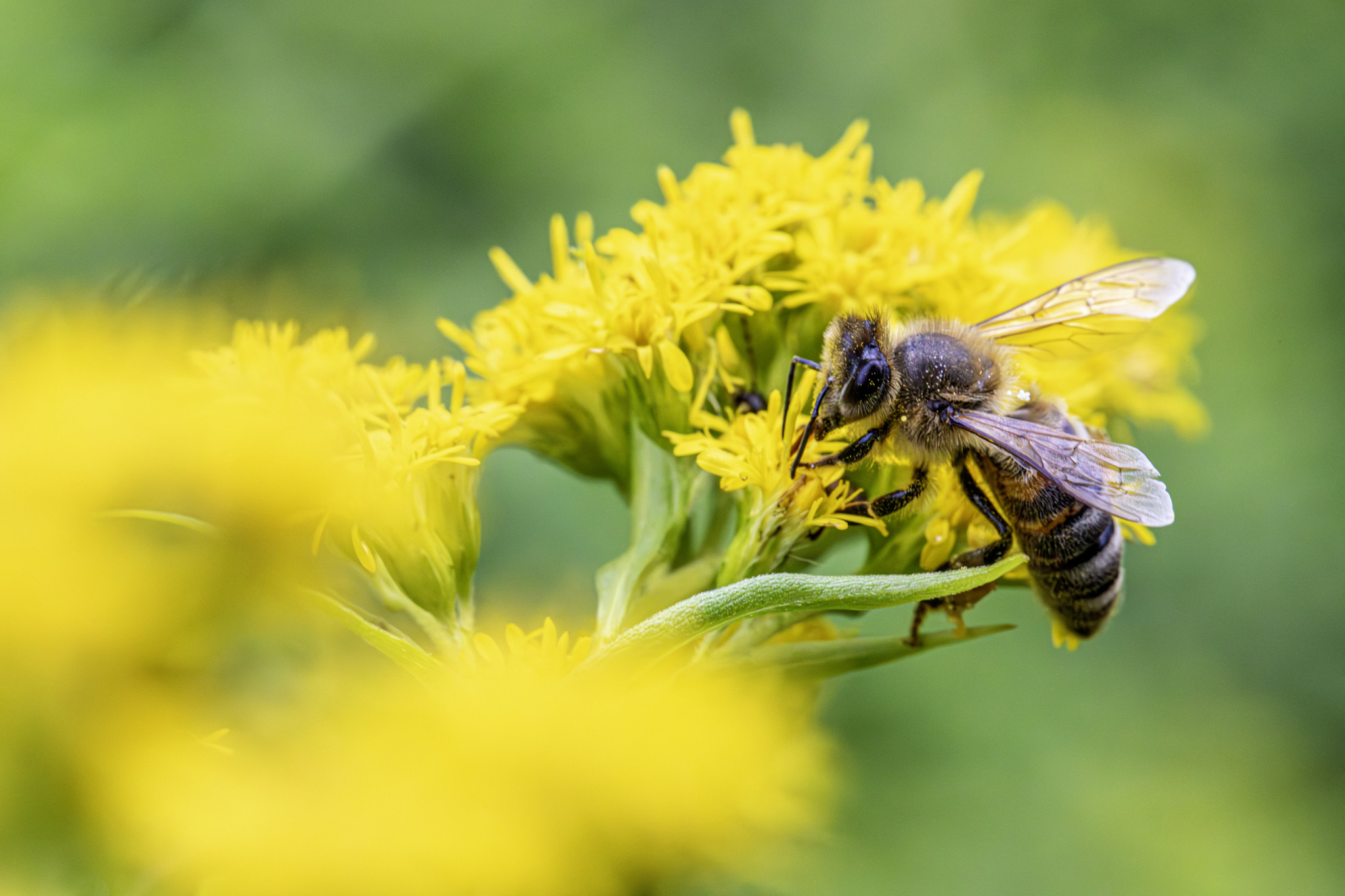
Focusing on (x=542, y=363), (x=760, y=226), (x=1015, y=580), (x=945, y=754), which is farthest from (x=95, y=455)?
(x=945, y=754)

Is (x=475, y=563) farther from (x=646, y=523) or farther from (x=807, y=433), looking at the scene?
(x=807, y=433)

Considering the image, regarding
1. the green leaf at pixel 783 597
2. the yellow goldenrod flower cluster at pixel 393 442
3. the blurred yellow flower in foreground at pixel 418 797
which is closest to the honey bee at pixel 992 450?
the green leaf at pixel 783 597

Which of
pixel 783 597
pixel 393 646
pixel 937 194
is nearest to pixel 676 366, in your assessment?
pixel 783 597

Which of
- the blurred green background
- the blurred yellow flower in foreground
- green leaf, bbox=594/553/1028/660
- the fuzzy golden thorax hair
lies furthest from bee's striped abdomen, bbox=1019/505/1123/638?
the blurred yellow flower in foreground

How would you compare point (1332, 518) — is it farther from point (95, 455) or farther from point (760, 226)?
point (95, 455)

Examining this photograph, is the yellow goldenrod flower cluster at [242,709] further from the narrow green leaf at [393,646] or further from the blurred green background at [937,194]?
the blurred green background at [937,194]

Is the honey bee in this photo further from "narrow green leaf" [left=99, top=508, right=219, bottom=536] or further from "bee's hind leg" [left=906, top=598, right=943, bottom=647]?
"narrow green leaf" [left=99, top=508, right=219, bottom=536]
